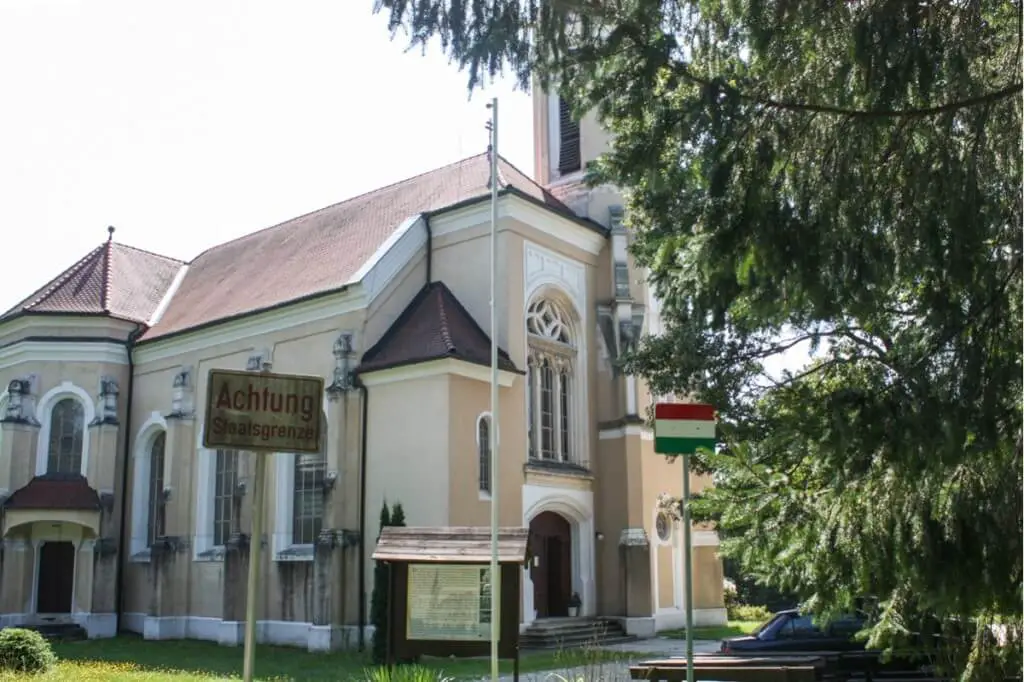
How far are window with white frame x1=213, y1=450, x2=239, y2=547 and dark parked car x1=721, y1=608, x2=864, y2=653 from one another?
1469 centimetres

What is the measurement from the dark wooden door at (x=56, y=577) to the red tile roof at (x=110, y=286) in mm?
6627

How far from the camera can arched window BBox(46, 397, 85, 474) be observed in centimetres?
2867

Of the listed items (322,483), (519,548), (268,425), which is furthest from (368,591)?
(268,425)

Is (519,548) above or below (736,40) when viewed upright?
below

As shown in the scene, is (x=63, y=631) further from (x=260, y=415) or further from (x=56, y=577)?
(x=260, y=415)

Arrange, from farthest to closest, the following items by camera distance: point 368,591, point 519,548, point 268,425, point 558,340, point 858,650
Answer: point 558,340 < point 368,591 < point 858,650 < point 519,548 < point 268,425

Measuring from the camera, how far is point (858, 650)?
1476 cm

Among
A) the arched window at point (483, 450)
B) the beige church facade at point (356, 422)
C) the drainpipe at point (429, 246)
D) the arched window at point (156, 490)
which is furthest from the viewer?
the arched window at point (156, 490)

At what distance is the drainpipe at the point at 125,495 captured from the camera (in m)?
27.8

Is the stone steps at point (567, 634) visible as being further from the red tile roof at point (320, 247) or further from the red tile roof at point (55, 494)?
the red tile roof at point (55, 494)

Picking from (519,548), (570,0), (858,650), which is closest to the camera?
(570,0)

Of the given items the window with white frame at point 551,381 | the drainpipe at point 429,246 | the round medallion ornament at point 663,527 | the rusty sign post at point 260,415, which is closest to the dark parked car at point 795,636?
the window with white frame at point 551,381

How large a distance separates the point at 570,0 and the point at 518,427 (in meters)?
16.0

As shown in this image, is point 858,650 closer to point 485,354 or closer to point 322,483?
point 485,354
